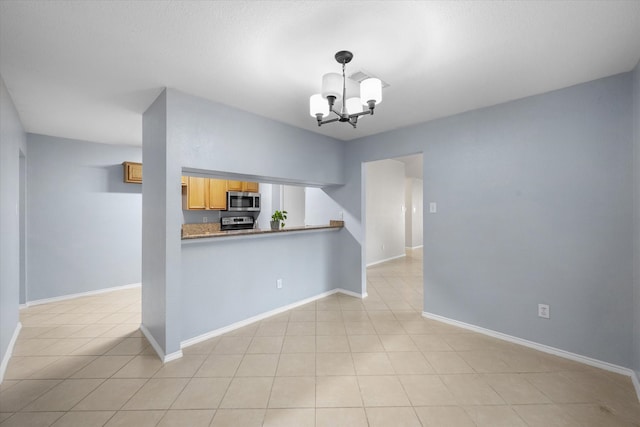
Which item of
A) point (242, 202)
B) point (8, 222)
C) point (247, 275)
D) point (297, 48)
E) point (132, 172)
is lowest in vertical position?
point (247, 275)

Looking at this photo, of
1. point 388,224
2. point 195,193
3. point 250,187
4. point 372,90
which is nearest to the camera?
point 372,90

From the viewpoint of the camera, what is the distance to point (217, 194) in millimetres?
5180

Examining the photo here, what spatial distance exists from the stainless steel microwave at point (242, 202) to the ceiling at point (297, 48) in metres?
2.62

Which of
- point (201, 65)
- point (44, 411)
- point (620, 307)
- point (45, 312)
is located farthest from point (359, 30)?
point (45, 312)

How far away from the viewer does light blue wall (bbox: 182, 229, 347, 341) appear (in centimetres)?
268

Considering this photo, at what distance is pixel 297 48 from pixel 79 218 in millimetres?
4387

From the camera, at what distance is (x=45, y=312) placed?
11.5ft

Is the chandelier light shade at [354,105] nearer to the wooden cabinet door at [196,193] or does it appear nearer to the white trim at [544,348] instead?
the white trim at [544,348]

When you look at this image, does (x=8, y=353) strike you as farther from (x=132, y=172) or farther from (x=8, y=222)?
(x=132, y=172)

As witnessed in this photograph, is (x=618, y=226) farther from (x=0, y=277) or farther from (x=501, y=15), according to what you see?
(x=0, y=277)

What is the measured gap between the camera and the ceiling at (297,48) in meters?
1.48

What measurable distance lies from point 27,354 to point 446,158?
4.66 meters

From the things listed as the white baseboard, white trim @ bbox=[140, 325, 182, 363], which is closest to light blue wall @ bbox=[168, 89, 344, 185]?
white trim @ bbox=[140, 325, 182, 363]

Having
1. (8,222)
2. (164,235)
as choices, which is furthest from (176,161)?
(8,222)
